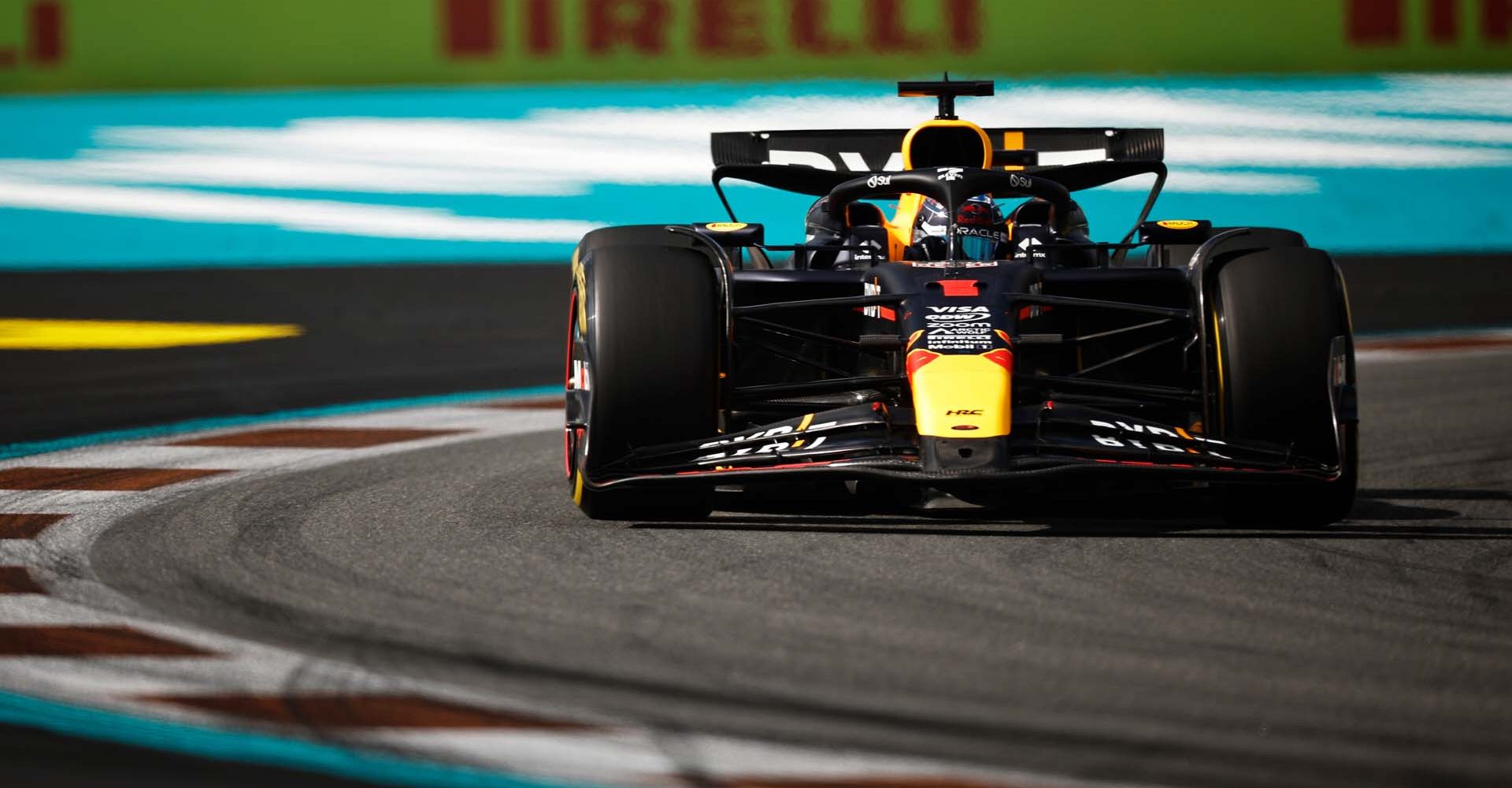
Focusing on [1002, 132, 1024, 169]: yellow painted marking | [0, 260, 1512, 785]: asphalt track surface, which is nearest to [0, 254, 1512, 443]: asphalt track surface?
[0, 260, 1512, 785]: asphalt track surface

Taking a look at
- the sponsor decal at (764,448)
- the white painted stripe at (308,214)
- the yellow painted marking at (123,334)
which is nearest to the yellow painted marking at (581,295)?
the sponsor decal at (764,448)

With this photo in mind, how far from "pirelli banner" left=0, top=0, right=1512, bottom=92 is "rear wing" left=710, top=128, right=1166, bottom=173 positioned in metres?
10.7

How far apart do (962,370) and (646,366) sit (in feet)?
3.18

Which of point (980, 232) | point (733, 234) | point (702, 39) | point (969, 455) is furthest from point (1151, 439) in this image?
point (702, 39)

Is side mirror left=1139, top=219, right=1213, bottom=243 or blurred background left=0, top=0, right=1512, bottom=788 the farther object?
blurred background left=0, top=0, right=1512, bottom=788

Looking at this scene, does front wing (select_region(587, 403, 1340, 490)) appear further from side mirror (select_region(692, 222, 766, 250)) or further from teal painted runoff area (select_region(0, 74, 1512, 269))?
teal painted runoff area (select_region(0, 74, 1512, 269))

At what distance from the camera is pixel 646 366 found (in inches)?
249

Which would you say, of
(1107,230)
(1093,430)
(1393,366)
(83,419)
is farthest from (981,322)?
(1107,230)

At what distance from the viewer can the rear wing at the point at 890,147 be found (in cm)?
838

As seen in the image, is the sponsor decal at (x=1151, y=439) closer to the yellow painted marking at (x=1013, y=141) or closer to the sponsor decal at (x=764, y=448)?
the sponsor decal at (x=764, y=448)

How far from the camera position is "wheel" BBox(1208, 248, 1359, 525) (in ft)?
20.6

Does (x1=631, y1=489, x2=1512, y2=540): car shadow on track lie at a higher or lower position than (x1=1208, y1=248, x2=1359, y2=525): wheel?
lower

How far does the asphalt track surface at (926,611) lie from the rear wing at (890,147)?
1491 mm

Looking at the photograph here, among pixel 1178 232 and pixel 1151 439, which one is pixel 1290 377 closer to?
pixel 1151 439
